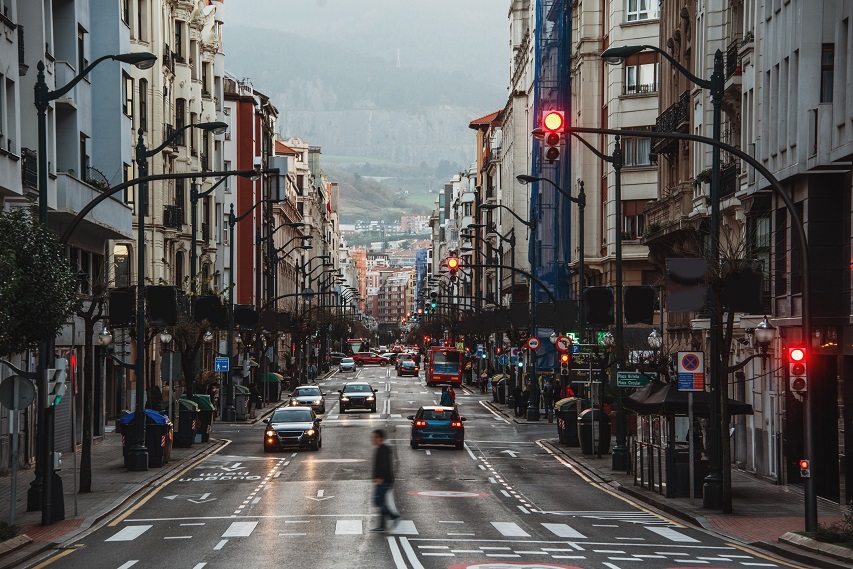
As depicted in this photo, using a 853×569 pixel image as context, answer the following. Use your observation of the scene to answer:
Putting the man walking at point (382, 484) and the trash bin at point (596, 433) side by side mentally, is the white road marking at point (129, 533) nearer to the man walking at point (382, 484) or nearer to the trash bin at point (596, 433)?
the man walking at point (382, 484)

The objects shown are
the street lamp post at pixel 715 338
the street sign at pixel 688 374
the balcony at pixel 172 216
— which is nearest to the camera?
the street lamp post at pixel 715 338

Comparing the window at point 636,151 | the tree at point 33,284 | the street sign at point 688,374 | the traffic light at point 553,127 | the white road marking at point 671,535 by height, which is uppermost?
the window at point 636,151

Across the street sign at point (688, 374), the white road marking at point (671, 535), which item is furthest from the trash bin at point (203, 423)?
the white road marking at point (671, 535)

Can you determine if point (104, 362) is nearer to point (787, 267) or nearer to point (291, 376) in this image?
point (787, 267)

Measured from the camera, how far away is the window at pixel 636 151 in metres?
66.0

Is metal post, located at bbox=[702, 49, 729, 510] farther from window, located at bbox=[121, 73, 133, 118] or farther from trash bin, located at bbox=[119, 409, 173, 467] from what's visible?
window, located at bbox=[121, 73, 133, 118]

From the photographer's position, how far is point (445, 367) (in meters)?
106

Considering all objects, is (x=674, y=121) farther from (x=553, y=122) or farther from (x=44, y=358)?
(x=44, y=358)

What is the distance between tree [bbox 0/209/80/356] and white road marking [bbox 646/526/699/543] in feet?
36.6

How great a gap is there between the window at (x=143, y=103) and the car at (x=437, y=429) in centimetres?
2144

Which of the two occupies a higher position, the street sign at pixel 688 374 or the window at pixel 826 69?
the window at pixel 826 69

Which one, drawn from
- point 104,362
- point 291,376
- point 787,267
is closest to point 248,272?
point 291,376

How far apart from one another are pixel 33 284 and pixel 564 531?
10035 mm

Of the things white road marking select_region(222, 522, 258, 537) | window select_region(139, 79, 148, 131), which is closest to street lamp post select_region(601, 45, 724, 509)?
white road marking select_region(222, 522, 258, 537)
